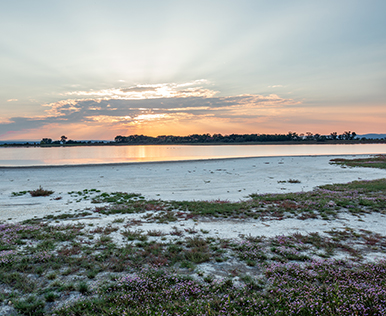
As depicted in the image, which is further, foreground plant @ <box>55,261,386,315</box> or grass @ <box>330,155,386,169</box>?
grass @ <box>330,155,386,169</box>

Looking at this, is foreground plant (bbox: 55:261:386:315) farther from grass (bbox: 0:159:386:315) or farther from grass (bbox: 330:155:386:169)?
grass (bbox: 330:155:386:169)

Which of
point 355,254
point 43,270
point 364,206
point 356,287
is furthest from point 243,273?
point 364,206

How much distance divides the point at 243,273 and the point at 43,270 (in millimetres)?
6735

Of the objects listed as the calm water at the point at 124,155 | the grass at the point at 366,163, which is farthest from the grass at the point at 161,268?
the calm water at the point at 124,155

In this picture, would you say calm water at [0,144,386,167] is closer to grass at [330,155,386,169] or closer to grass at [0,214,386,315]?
grass at [330,155,386,169]

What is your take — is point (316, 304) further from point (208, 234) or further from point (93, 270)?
point (93, 270)

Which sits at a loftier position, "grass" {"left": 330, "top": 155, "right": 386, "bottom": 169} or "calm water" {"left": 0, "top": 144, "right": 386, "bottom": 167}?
"calm water" {"left": 0, "top": 144, "right": 386, "bottom": 167}

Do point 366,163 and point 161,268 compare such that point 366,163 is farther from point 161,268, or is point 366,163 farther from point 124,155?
point 124,155

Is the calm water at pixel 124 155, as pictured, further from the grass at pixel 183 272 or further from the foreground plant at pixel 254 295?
the foreground plant at pixel 254 295

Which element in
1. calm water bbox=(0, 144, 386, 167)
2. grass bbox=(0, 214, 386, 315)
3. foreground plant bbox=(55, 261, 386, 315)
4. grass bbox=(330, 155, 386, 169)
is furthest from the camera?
calm water bbox=(0, 144, 386, 167)

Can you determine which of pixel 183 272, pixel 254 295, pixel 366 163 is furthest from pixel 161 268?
pixel 366 163

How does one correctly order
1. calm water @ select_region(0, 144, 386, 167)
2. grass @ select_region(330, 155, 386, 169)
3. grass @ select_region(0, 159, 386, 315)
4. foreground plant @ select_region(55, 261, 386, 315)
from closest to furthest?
foreground plant @ select_region(55, 261, 386, 315) < grass @ select_region(0, 159, 386, 315) < grass @ select_region(330, 155, 386, 169) < calm water @ select_region(0, 144, 386, 167)

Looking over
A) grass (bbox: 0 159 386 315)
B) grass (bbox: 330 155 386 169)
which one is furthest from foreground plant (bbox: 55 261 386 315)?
grass (bbox: 330 155 386 169)

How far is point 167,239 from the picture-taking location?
9789 millimetres
